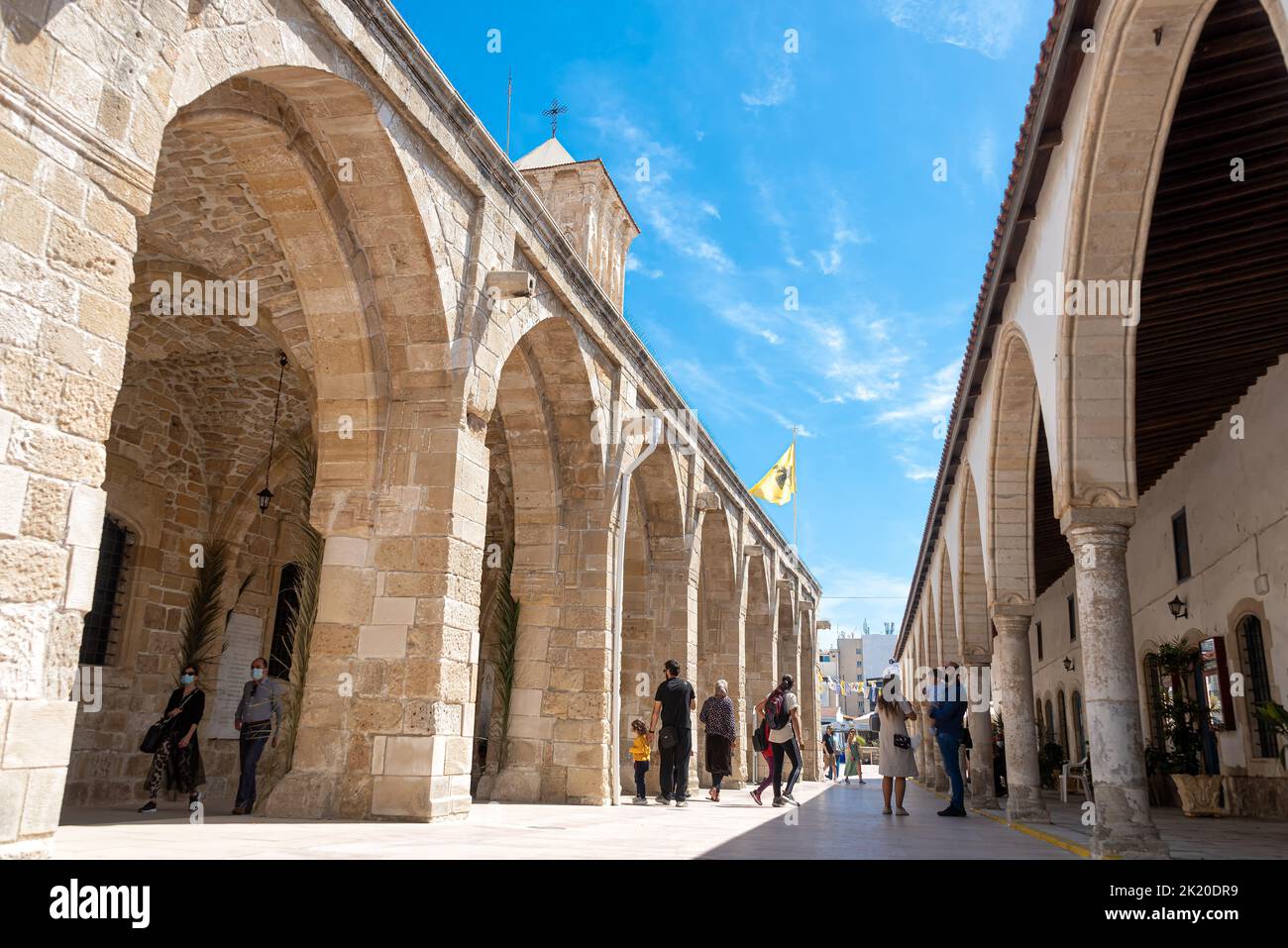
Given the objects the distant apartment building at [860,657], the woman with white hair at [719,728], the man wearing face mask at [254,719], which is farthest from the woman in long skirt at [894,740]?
the distant apartment building at [860,657]

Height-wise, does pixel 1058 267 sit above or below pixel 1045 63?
below

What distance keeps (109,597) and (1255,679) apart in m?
13.1

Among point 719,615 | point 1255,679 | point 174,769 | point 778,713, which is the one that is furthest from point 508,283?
point 719,615

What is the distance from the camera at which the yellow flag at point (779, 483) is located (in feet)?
69.8

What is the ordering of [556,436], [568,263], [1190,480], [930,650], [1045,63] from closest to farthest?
[1045,63] → [568,263] → [556,436] → [1190,480] → [930,650]

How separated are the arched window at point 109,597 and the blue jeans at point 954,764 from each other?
9.39 metres

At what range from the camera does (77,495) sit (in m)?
4.09

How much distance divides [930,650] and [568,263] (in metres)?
16.8

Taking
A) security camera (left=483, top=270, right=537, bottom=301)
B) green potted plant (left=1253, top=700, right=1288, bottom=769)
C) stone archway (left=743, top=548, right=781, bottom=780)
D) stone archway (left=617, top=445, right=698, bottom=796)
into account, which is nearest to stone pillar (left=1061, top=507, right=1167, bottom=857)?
green potted plant (left=1253, top=700, right=1288, bottom=769)

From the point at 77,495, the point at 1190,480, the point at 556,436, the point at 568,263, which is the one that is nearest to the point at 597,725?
the point at 556,436

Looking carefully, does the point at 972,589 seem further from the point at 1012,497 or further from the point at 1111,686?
the point at 1111,686
